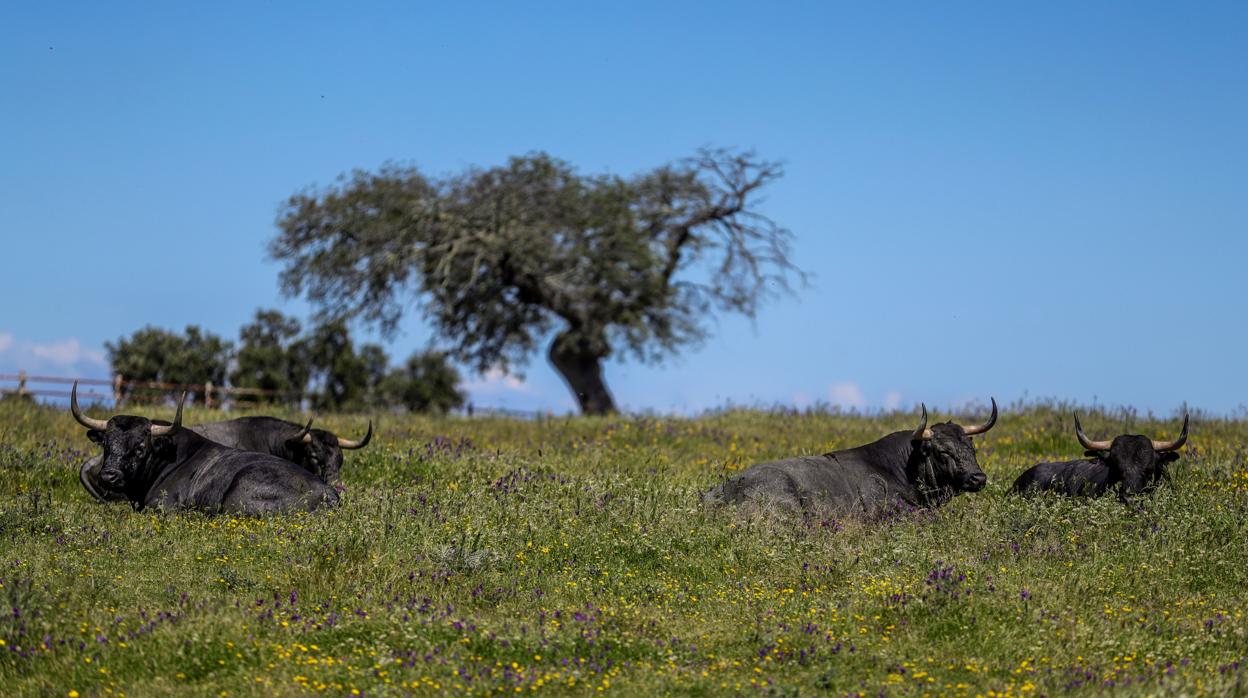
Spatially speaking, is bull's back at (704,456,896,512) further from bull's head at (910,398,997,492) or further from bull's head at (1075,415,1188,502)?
bull's head at (1075,415,1188,502)

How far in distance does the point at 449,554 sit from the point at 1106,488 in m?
8.65

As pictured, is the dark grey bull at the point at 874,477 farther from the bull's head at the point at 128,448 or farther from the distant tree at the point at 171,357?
the distant tree at the point at 171,357

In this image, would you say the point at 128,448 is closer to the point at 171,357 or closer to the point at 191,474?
the point at 191,474

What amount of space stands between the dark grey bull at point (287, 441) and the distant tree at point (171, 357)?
45.9 metres

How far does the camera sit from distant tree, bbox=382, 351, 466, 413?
221ft

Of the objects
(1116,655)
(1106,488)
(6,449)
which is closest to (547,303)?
(6,449)

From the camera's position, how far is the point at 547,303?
154ft

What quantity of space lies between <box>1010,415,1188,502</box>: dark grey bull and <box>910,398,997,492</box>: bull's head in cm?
73

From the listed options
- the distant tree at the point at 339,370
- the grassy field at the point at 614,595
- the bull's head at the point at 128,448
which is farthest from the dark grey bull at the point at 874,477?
the distant tree at the point at 339,370

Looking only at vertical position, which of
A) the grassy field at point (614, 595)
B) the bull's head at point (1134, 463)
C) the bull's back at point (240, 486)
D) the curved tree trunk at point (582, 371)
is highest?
the curved tree trunk at point (582, 371)

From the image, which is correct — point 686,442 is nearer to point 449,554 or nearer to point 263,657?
point 449,554

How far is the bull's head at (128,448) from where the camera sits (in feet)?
49.8

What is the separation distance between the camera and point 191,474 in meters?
15.2

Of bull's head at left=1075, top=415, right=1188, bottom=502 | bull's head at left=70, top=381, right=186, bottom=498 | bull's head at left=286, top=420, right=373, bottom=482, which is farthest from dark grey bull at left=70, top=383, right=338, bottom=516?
bull's head at left=1075, top=415, right=1188, bottom=502
